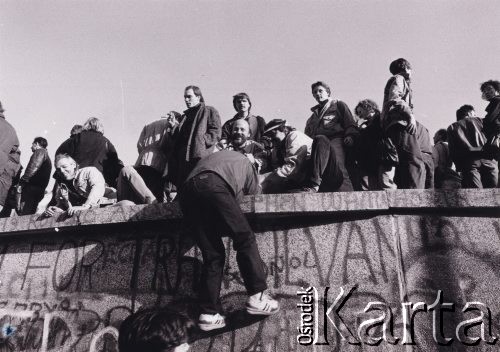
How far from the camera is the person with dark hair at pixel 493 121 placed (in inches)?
226

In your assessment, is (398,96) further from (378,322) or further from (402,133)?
(378,322)

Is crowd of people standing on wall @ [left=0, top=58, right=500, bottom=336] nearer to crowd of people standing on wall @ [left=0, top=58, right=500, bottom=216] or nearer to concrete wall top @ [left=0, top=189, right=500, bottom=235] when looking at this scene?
crowd of people standing on wall @ [left=0, top=58, right=500, bottom=216]

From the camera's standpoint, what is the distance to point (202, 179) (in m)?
4.20

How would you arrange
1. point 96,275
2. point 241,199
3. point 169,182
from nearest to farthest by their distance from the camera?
point 241,199
point 96,275
point 169,182

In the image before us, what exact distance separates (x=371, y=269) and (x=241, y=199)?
148cm

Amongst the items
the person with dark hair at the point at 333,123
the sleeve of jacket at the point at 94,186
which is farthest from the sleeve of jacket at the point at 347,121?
the sleeve of jacket at the point at 94,186

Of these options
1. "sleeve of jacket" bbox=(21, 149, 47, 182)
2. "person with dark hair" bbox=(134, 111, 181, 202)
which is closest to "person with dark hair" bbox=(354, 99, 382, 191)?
"person with dark hair" bbox=(134, 111, 181, 202)

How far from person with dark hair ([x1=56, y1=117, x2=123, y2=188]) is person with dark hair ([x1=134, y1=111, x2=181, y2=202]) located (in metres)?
0.67

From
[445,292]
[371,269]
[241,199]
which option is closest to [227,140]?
[241,199]

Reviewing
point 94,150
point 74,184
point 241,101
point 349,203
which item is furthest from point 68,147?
point 349,203

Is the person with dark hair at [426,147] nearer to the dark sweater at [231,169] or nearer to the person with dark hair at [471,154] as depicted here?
the person with dark hair at [471,154]

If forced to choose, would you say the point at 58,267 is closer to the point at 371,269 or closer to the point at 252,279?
the point at 252,279

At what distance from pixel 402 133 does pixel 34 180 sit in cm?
519

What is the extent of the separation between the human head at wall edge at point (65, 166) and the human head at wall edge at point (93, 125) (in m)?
0.90
